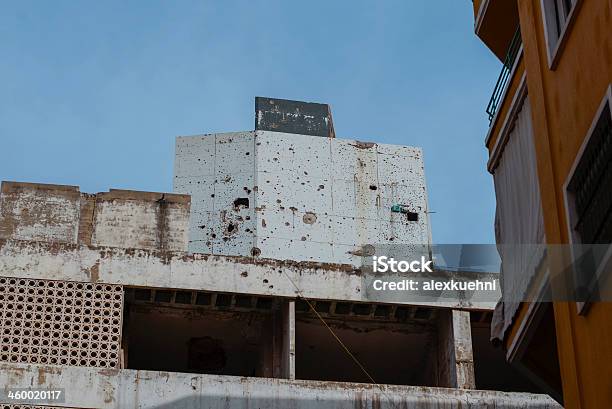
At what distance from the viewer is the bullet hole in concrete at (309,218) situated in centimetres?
2742

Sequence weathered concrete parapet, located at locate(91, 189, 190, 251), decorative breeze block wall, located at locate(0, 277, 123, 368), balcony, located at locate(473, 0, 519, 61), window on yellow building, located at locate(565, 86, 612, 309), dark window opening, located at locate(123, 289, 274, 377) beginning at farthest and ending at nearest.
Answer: weathered concrete parapet, located at locate(91, 189, 190, 251) < dark window opening, located at locate(123, 289, 274, 377) < decorative breeze block wall, located at locate(0, 277, 123, 368) < balcony, located at locate(473, 0, 519, 61) < window on yellow building, located at locate(565, 86, 612, 309)

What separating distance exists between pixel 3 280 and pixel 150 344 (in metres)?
3.52

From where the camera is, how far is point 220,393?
19.3m

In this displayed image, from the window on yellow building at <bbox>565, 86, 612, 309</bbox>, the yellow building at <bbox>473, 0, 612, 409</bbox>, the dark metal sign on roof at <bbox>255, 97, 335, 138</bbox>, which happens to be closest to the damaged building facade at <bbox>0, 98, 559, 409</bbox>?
the dark metal sign on roof at <bbox>255, 97, 335, 138</bbox>

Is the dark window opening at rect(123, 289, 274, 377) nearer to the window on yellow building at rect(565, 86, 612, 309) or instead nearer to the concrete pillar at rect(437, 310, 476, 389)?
the concrete pillar at rect(437, 310, 476, 389)

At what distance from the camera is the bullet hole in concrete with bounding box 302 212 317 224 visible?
1080 inches

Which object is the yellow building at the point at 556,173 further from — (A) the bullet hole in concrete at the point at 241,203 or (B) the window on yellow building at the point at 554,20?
(A) the bullet hole in concrete at the point at 241,203

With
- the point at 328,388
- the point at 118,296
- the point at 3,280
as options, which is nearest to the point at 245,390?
the point at 328,388

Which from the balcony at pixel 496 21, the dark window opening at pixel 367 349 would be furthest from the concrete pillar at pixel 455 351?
the balcony at pixel 496 21

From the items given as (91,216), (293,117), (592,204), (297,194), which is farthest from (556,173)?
(293,117)

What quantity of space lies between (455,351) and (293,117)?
10.3 metres

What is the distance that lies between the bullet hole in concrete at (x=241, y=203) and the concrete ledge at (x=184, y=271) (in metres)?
6.38

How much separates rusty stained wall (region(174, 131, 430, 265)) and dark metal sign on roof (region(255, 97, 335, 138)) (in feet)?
3.34

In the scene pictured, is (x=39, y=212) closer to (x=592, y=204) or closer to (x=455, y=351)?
(x=455, y=351)
